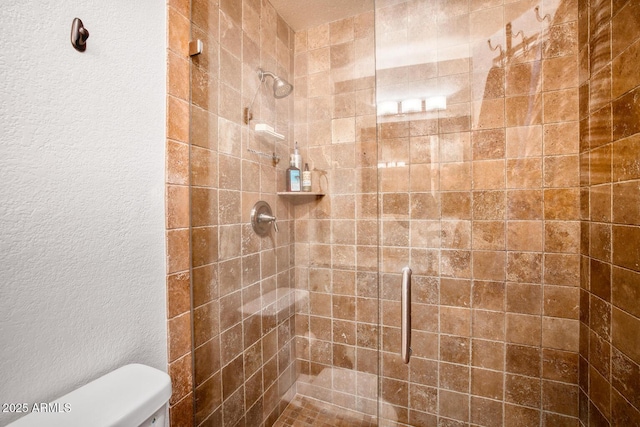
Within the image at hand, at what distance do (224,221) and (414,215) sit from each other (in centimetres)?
96

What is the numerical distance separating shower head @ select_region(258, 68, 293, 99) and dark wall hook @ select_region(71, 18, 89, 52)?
2.28 ft

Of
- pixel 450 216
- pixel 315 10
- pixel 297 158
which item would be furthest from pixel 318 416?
pixel 315 10

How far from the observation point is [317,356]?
1.48 metres

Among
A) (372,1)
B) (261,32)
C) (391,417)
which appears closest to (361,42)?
(372,1)

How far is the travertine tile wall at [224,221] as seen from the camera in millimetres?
821

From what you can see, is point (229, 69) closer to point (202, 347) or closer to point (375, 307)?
point (202, 347)

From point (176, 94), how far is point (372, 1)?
1.21m

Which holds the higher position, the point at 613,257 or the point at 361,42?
the point at 361,42

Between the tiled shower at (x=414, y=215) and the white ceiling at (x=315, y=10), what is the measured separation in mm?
41

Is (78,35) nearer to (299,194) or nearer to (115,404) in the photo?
(115,404)

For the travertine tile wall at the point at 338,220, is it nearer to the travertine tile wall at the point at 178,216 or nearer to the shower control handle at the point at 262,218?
the shower control handle at the point at 262,218

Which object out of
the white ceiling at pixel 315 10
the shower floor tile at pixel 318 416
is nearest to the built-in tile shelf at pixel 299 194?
the white ceiling at pixel 315 10

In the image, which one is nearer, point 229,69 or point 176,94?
point 176,94

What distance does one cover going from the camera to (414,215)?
1.34 metres
